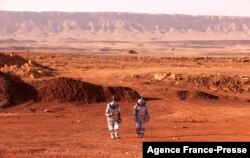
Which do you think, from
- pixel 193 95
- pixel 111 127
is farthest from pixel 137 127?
pixel 193 95

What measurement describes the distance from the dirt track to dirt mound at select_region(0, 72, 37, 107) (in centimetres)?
56

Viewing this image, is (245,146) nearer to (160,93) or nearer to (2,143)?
(2,143)

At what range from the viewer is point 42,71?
1625 inches

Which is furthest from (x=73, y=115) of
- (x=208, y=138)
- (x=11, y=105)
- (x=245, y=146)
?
(x=245, y=146)

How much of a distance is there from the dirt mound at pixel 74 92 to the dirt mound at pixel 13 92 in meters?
0.45

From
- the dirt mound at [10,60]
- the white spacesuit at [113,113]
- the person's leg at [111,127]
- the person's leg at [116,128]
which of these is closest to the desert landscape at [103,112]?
the person's leg at [116,128]

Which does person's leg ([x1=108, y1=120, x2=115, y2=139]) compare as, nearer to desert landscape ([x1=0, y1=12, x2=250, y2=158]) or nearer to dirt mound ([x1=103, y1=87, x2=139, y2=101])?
desert landscape ([x1=0, y1=12, x2=250, y2=158])

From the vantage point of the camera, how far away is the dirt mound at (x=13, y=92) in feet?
84.8

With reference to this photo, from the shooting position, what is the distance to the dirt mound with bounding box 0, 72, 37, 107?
2584 centimetres

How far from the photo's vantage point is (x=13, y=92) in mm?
26109

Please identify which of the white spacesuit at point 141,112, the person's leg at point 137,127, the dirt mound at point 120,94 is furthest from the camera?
the dirt mound at point 120,94

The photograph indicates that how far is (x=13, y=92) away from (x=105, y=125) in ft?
22.0

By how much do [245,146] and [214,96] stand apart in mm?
16006

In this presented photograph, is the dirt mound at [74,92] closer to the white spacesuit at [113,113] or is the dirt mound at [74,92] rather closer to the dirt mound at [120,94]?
the dirt mound at [120,94]
